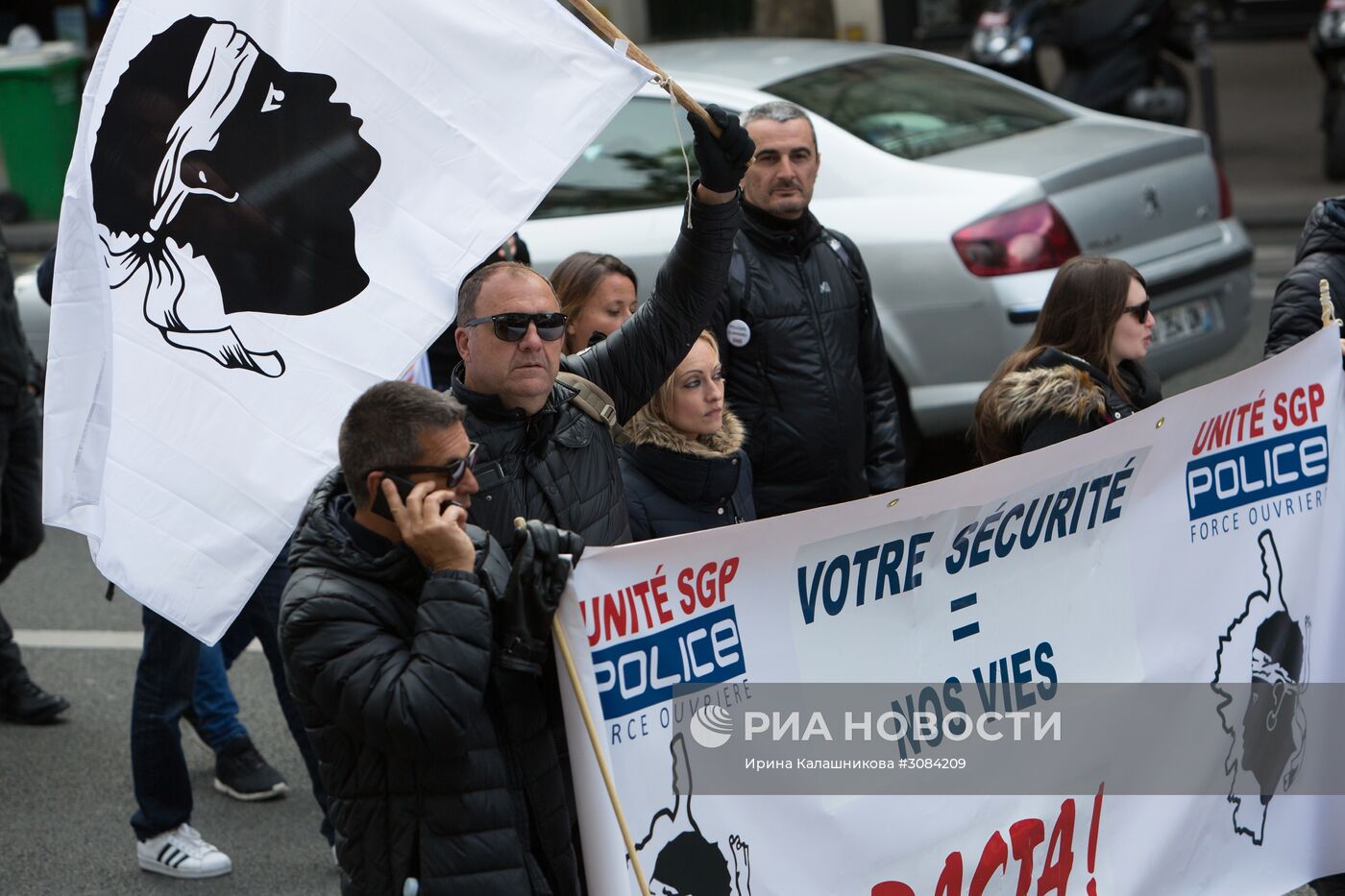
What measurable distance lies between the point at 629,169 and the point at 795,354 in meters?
2.44

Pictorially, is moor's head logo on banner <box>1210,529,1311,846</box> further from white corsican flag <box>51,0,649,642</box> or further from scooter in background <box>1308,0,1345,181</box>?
scooter in background <box>1308,0,1345,181</box>

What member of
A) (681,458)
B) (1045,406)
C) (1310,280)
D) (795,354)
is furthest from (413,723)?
(1310,280)

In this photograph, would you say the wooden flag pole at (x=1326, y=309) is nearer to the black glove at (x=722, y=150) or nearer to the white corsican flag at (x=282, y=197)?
the black glove at (x=722, y=150)

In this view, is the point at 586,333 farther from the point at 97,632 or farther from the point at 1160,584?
the point at 97,632

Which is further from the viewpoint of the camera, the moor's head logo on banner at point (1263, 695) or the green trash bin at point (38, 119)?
the green trash bin at point (38, 119)

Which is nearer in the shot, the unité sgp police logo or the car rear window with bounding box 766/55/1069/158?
the unité sgp police logo

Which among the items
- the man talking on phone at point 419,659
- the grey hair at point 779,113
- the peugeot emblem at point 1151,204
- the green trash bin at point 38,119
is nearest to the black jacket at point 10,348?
the grey hair at point 779,113

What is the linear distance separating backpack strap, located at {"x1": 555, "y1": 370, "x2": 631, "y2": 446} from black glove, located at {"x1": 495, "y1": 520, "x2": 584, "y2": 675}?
0.61 m

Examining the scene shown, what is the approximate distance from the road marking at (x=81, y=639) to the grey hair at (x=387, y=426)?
12.8 feet

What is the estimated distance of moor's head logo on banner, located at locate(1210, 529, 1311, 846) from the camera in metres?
3.95

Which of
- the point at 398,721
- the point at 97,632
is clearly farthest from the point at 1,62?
the point at 398,721

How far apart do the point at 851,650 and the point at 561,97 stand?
1.24 m

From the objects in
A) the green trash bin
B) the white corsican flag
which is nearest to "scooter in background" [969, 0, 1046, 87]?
the green trash bin

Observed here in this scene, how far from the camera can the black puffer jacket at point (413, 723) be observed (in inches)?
113
